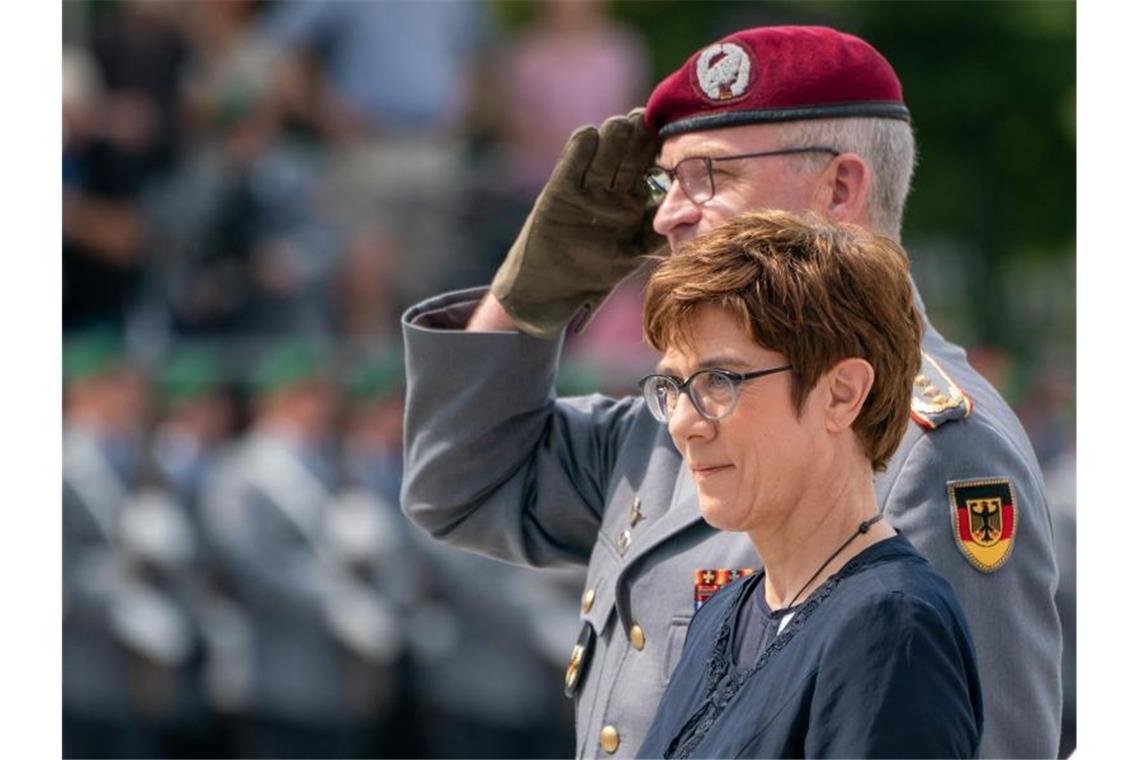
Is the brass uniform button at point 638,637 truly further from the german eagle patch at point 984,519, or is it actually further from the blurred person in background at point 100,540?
the blurred person in background at point 100,540

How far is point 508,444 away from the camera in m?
3.01

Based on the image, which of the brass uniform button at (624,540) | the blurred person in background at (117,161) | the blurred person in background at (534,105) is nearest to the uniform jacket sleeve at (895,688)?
the brass uniform button at (624,540)

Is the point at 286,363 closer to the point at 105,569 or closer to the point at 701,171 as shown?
the point at 105,569

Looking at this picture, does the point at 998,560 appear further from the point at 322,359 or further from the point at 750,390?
the point at 322,359

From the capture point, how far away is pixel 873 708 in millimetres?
1744

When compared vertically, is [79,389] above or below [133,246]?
below

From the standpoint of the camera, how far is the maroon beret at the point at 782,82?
2.68 metres

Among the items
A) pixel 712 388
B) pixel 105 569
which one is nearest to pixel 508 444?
pixel 712 388

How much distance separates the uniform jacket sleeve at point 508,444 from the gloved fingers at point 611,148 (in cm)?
30

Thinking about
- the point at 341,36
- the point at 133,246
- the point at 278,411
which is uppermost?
the point at 341,36

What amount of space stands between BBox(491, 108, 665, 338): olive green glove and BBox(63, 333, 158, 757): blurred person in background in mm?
5858

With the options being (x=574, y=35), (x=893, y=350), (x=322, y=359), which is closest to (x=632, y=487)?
(x=893, y=350)

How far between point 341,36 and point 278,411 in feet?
5.58

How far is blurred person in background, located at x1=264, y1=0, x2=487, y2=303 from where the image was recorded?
8531mm
